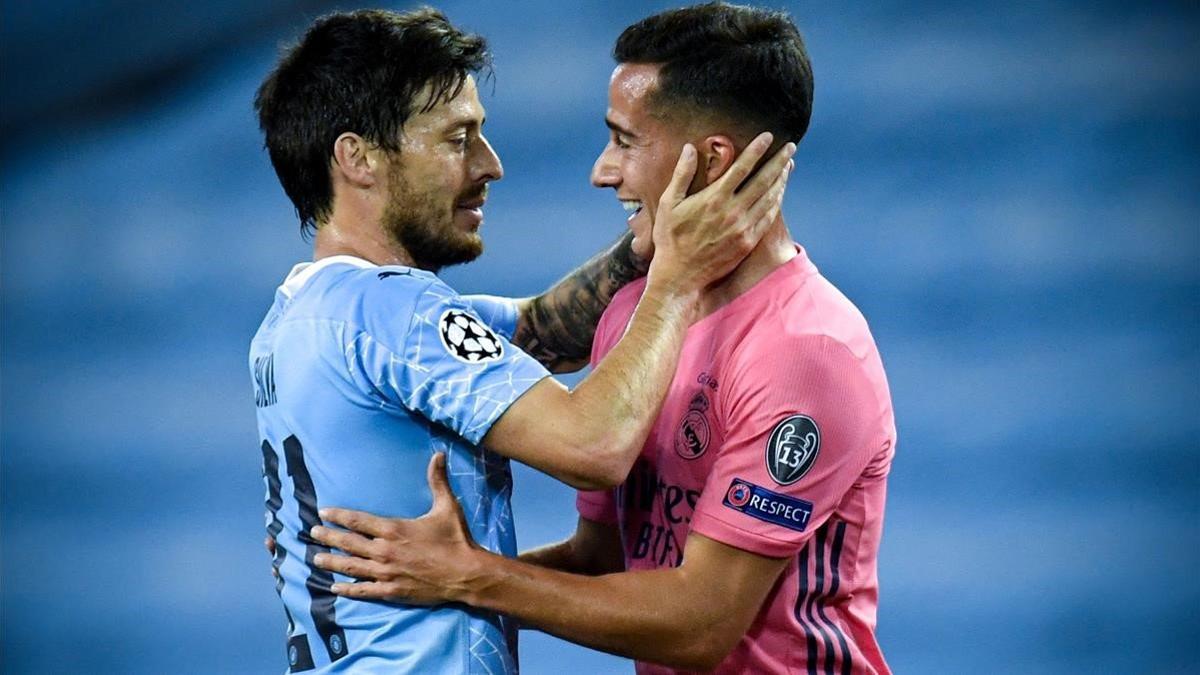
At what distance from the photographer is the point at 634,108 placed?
270cm

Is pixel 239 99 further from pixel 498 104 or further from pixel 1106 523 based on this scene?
pixel 1106 523

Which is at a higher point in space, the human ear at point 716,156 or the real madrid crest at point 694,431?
the human ear at point 716,156

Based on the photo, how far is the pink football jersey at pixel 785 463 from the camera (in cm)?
243

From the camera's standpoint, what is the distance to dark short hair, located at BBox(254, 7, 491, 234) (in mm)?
2662

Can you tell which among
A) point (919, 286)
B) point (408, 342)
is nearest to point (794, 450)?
point (408, 342)

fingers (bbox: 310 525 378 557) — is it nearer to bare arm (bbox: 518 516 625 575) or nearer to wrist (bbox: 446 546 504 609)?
wrist (bbox: 446 546 504 609)

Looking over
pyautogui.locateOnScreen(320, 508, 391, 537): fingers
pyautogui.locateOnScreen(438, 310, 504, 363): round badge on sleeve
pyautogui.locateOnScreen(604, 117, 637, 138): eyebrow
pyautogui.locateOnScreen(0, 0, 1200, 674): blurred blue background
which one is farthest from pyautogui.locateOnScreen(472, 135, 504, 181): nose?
pyautogui.locateOnScreen(0, 0, 1200, 674): blurred blue background

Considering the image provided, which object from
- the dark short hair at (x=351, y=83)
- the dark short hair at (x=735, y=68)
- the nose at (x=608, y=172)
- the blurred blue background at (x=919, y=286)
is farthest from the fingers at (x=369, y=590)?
the blurred blue background at (x=919, y=286)

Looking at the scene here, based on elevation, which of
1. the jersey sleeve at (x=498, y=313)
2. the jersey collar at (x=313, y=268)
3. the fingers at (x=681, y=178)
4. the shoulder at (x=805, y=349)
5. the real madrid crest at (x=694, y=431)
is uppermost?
the jersey sleeve at (x=498, y=313)

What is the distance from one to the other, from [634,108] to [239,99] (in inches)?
102

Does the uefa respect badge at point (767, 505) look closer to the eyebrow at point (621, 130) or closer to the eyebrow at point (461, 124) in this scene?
the eyebrow at point (621, 130)

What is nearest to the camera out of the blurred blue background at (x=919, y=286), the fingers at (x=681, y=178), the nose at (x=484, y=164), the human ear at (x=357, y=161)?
the fingers at (x=681, y=178)

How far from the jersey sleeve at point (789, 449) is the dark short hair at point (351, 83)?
807mm

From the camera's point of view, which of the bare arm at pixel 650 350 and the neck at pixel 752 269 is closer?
the bare arm at pixel 650 350
